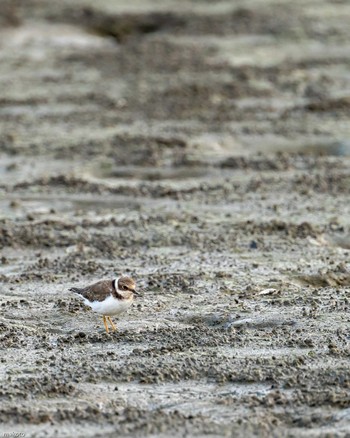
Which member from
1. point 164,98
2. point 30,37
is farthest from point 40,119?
point 30,37

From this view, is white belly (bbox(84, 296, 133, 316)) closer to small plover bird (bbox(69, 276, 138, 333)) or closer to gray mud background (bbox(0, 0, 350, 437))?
small plover bird (bbox(69, 276, 138, 333))

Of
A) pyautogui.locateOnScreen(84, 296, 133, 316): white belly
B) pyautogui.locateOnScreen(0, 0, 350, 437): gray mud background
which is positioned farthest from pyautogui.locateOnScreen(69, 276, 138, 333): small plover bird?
pyautogui.locateOnScreen(0, 0, 350, 437): gray mud background

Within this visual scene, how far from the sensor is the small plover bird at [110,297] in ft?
26.1

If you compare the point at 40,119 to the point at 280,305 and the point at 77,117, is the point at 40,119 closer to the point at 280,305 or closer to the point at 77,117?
the point at 77,117

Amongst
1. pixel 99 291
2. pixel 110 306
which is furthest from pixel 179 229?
pixel 110 306

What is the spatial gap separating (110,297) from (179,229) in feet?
9.22

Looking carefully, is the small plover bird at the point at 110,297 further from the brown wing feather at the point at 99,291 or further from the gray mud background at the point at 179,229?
the gray mud background at the point at 179,229

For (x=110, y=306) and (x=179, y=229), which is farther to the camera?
(x=179, y=229)

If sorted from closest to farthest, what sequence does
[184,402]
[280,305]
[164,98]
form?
[184,402]
[280,305]
[164,98]

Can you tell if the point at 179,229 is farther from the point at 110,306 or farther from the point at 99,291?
the point at 110,306

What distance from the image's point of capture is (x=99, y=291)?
8031mm

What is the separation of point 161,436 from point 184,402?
525mm

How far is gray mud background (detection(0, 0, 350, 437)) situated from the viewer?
6805 millimetres

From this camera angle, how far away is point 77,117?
15992 millimetres
